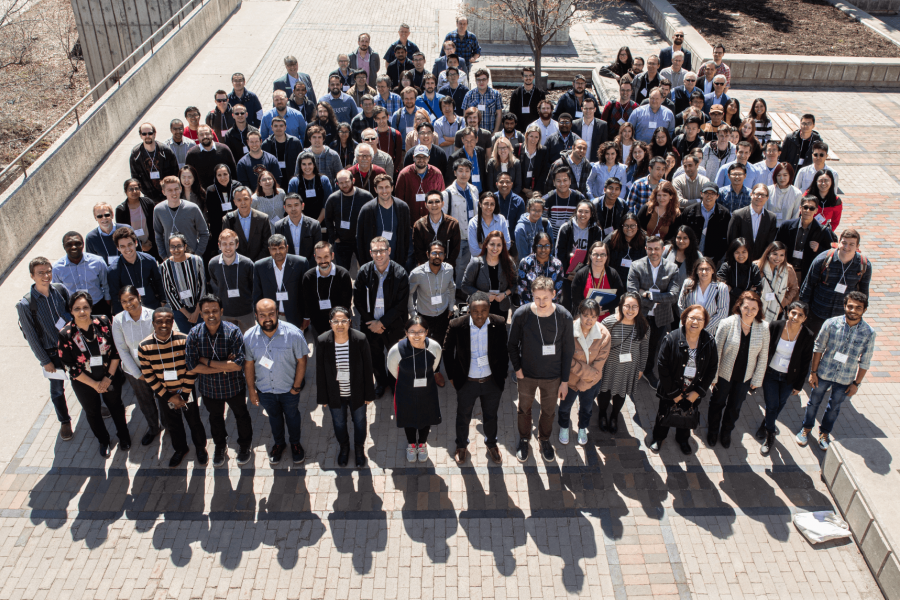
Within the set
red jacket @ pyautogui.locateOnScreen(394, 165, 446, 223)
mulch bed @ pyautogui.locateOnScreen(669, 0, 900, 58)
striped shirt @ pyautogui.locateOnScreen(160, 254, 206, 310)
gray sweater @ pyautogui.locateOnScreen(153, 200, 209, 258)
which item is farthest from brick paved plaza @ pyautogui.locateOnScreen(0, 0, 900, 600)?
mulch bed @ pyautogui.locateOnScreen(669, 0, 900, 58)

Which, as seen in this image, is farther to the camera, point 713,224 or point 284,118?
point 284,118

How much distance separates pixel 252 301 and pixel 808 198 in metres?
6.42

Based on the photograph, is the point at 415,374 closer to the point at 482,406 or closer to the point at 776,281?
the point at 482,406

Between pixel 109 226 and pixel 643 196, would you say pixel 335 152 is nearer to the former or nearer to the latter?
pixel 109 226

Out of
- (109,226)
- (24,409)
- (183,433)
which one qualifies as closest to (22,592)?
(183,433)

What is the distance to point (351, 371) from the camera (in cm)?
613

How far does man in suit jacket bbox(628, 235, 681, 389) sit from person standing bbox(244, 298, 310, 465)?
3573 mm

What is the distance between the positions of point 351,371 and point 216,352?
4.02ft

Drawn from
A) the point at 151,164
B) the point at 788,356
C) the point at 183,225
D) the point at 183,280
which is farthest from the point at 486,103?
the point at 788,356

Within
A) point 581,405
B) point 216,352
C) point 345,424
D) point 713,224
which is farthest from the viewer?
point 713,224

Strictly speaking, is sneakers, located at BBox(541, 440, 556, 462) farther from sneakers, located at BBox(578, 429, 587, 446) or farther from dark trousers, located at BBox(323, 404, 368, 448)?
dark trousers, located at BBox(323, 404, 368, 448)

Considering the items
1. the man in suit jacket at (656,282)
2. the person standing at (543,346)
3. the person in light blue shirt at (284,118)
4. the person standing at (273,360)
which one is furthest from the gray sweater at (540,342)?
the person in light blue shirt at (284,118)

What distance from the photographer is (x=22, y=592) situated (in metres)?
5.41

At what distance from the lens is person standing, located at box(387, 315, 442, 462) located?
19.7 ft
